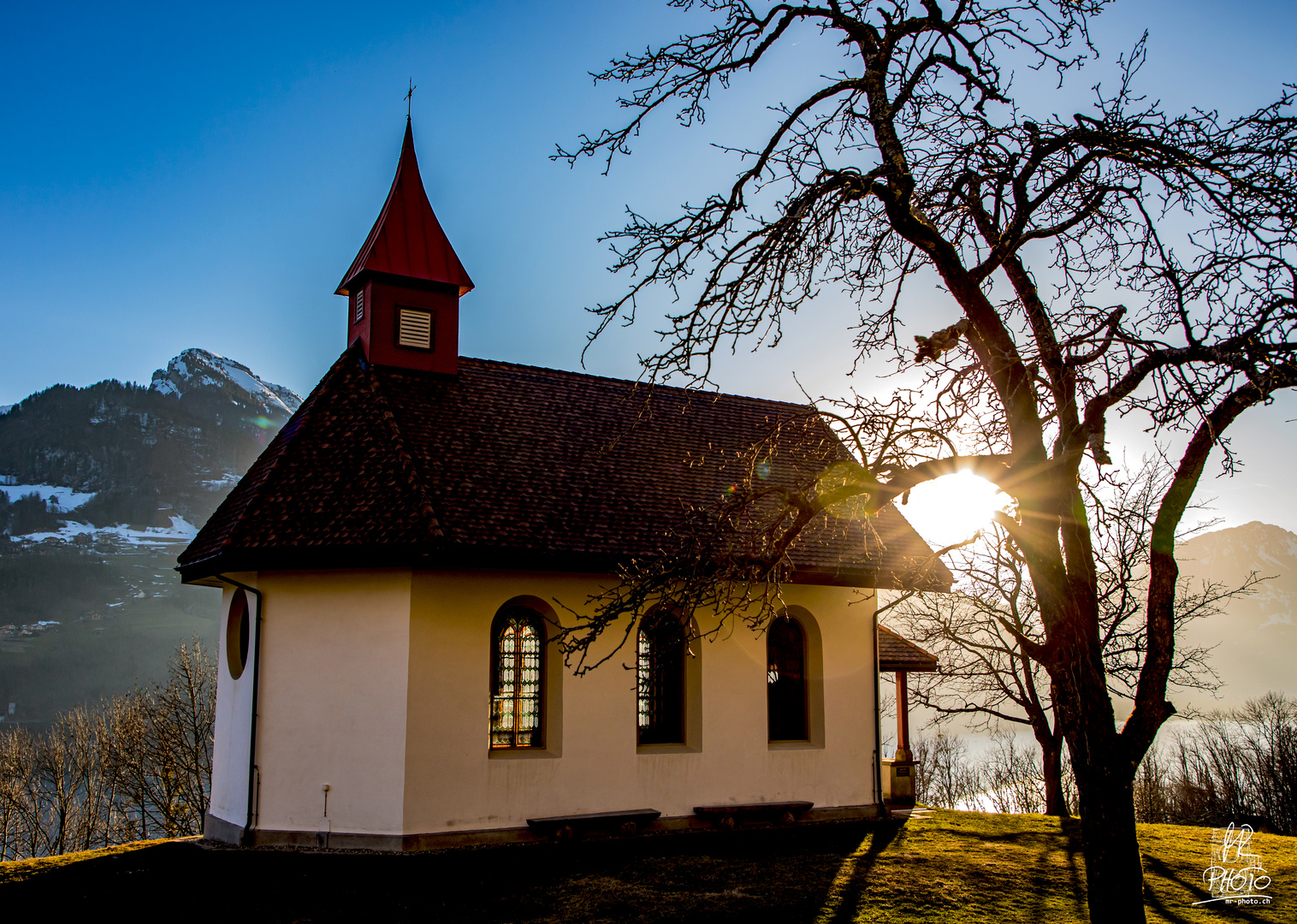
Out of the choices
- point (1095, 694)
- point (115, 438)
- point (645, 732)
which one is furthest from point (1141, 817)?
point (115, 438)

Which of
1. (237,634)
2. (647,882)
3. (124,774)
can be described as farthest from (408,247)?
(124,774)

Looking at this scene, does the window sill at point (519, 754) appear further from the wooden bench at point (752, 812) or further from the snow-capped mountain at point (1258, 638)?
the snow-capped mountain at point (1258, 638)

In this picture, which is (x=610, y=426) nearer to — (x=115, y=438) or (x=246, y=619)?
(x=246, y=619)

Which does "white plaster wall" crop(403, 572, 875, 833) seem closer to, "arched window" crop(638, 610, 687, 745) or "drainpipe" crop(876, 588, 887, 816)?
"drainpipe" crop(876, 588, 887, 816)

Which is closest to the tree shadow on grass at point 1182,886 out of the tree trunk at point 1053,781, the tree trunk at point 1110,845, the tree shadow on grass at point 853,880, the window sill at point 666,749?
the tree shadow on grass at point 853,880

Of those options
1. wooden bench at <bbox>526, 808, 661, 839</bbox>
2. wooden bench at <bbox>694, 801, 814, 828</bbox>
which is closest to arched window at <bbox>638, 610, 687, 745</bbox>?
wooden bench at <bbox>694, 801, 814, 828</bbox>

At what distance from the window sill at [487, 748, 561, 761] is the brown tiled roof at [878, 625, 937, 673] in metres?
6.12

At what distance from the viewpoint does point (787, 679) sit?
50.4 feet

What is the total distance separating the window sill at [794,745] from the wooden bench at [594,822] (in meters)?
2.31

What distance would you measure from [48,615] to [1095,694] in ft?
457

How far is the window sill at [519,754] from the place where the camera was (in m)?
12.7

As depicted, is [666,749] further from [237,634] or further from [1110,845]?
[1110,845]

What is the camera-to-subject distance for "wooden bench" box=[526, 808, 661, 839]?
495 inches

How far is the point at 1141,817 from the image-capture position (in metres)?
29.4
